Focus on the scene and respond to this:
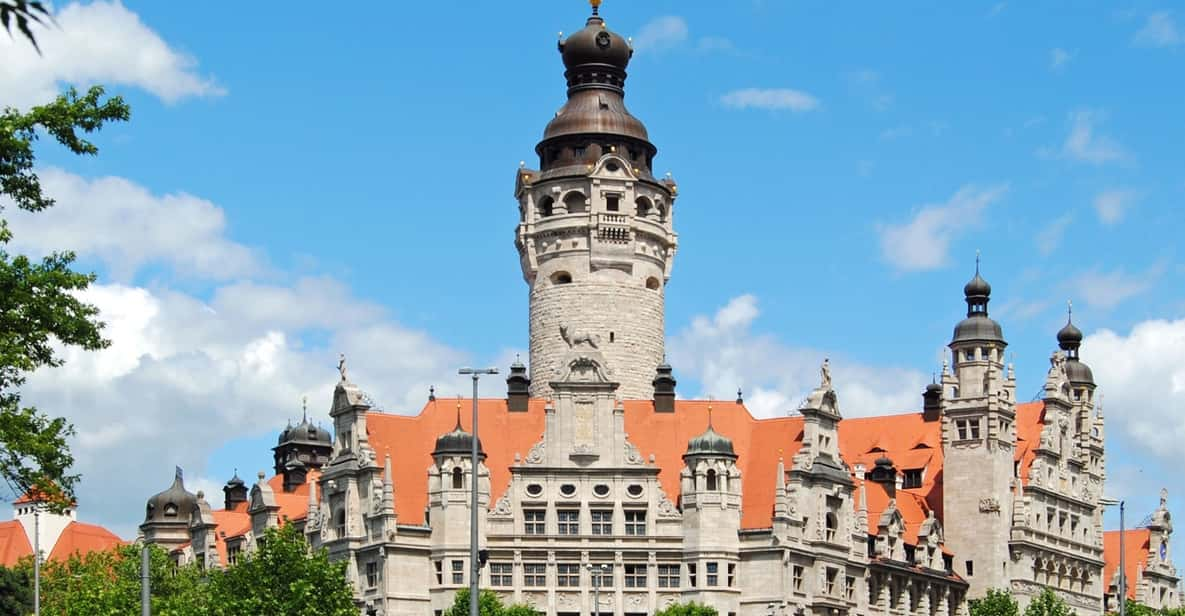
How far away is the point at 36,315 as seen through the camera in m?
49.3

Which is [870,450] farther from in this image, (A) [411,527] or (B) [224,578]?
(B) [224,578]

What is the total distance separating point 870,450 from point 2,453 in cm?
10851

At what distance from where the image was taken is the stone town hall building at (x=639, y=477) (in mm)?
123062

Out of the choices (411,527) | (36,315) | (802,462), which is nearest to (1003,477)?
(802,462)

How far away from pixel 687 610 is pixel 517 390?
20586mm

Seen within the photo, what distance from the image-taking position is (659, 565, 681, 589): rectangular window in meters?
123

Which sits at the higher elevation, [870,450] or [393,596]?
[870,450]

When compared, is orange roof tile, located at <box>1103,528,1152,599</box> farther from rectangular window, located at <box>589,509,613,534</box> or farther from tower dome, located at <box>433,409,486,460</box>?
tower dome, located at <box>433,409,486,460</box>

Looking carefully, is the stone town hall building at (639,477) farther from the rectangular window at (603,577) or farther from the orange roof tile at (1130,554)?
the orange roof tile at (1130,554)

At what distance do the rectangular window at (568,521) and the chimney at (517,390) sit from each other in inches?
365

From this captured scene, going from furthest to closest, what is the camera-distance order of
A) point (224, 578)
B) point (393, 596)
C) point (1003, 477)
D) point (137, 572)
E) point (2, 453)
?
1. point (1003, 477)
2. point (137, 572)
3. point (393, 596)
4. point (224, 578)
5. point (2, 453)

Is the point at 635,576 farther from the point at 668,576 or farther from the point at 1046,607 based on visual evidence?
the point at 1046,607

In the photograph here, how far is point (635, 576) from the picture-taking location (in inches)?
4865

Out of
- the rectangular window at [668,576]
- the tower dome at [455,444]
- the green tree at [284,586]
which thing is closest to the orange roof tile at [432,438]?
the tower dome at [455,444]
